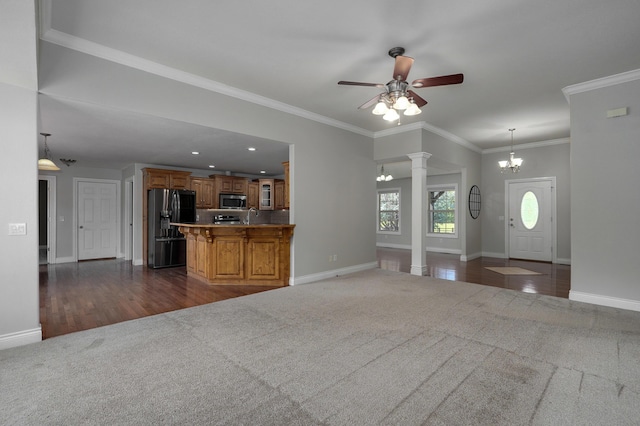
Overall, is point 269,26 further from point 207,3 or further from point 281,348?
point 281,348

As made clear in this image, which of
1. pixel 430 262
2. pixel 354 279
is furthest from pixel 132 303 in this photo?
pixel 430 262

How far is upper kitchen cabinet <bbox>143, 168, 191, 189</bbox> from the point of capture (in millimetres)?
7152

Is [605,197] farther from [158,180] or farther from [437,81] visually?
[158,180]

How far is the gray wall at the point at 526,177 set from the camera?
274 inches

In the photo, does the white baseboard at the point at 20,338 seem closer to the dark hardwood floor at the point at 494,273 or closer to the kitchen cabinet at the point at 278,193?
the dark hardwood floor at the point at 494,273

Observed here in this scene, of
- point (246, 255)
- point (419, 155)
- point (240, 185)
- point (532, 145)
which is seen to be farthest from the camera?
point (240, 185)

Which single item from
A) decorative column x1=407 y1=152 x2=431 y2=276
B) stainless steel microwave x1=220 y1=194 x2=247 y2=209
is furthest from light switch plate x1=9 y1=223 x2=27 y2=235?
stainless steel microwave x1=220 y1=194 x2=247 y2=209

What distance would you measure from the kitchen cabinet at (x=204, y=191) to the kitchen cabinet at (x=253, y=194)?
1.09 metres

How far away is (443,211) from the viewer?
953 cm

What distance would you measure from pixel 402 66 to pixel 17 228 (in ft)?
12.5

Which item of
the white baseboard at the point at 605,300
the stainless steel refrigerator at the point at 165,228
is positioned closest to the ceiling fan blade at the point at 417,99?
the white baseboard at the point at 605,300

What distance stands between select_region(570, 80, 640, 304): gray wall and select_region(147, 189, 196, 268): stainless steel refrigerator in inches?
287

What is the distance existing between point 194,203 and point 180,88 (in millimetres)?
4104

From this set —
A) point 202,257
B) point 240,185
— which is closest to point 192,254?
point 202,257
